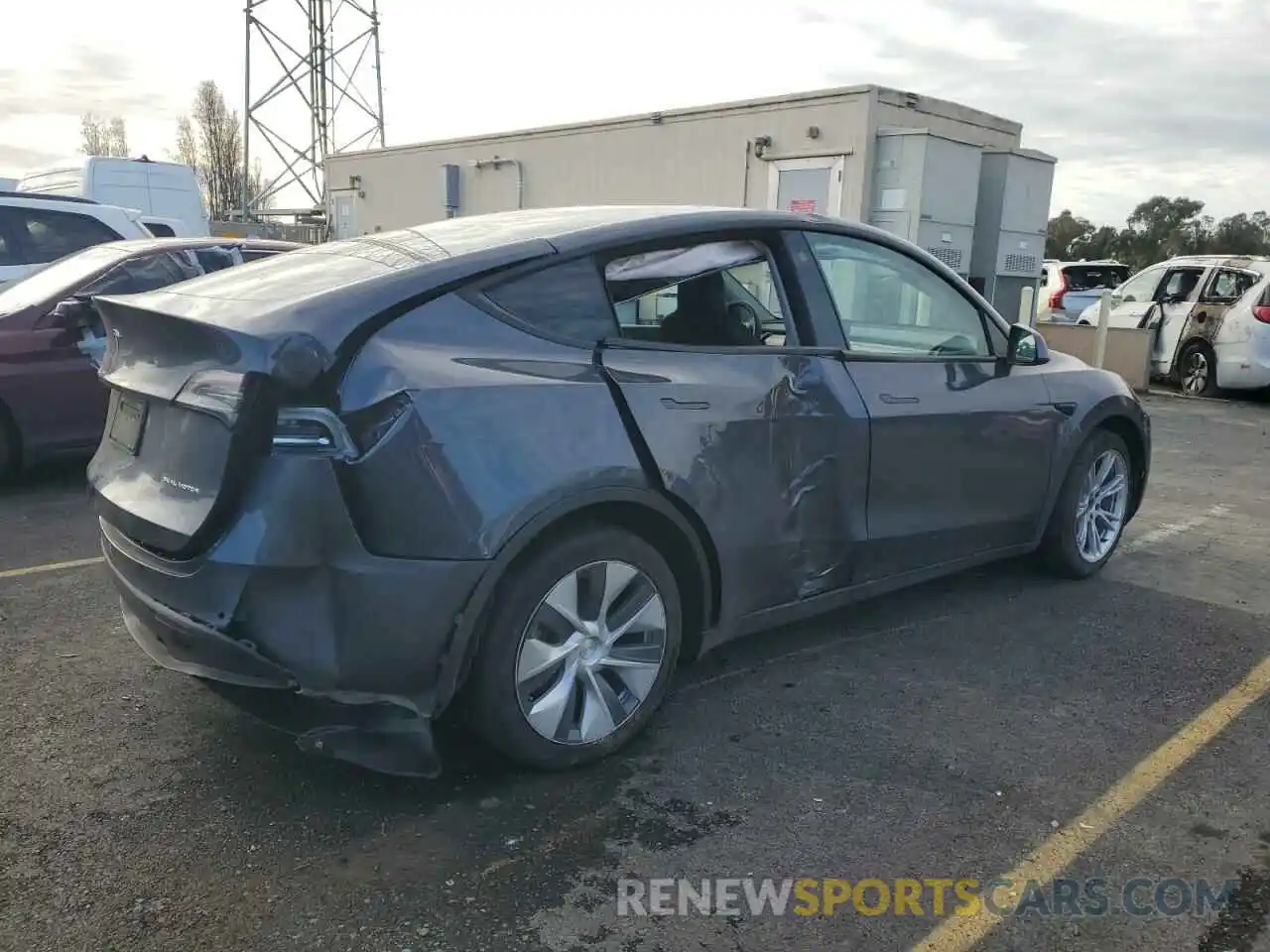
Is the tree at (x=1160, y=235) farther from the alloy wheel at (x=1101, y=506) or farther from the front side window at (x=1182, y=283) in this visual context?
the alloy wheel at (x=1101, y=506)

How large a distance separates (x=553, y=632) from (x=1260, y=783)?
2.12 m

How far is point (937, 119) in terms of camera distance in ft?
37.5

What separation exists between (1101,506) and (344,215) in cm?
1723

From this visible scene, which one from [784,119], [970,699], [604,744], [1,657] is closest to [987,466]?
[970,699]

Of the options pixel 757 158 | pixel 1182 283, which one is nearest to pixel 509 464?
pixel 757 158

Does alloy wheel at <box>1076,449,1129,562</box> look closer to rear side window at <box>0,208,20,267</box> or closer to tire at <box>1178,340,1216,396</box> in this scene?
rear side window at <box>0,208,20,267</box>

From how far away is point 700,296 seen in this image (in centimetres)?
333

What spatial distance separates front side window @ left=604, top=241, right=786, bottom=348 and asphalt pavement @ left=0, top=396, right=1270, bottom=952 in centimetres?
124

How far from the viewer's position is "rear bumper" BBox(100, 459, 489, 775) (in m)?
2.46

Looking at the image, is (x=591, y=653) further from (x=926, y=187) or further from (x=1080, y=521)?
(x=926, y=187)

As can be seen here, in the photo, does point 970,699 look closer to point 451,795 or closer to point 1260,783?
point 1260,783

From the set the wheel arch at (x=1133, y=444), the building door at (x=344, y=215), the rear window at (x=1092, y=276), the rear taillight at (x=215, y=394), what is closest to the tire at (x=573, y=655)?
the rear taillight at (x=215, y=394)

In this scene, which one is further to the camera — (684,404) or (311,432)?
(684,404)

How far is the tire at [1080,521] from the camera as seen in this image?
4609mm
